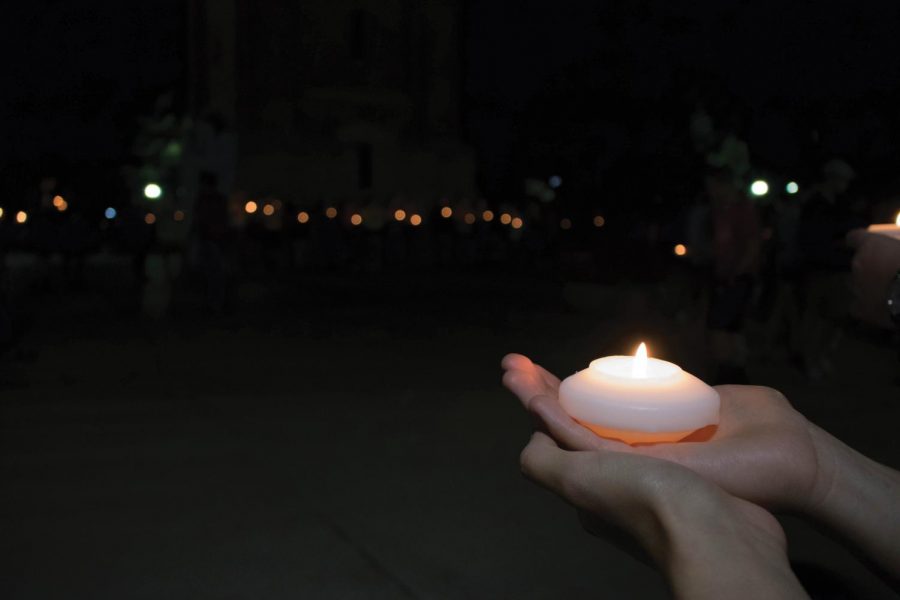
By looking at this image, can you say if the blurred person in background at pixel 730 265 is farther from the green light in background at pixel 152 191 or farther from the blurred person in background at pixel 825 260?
the green light in background at pixel 152 191

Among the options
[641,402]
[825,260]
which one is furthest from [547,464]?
[825,260]

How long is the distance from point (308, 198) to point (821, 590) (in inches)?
1273

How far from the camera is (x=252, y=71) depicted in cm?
3456

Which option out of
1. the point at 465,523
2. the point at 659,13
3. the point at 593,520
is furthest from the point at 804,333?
the point at 659,13

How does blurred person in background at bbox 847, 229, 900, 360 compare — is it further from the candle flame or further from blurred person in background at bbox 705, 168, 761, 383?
blurred person in background at bbox 705, 168, 761, 383

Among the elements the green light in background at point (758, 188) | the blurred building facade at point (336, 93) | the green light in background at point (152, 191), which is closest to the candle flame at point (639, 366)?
the green light in background at point (152, 191)

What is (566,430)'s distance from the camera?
1.77 m

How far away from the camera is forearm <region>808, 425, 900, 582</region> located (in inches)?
72.8

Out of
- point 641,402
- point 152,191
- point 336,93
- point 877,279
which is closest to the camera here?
point 641,402

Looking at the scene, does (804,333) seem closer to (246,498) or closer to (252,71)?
(246,498)

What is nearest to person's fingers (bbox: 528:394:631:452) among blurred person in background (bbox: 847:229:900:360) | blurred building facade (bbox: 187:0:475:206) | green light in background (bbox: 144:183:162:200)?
blurred person in background (bbox: 847:229:900:360)

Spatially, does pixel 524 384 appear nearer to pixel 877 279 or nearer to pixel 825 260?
pixel 877 279

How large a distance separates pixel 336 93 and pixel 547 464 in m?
35.0

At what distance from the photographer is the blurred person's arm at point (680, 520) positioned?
1.37m
